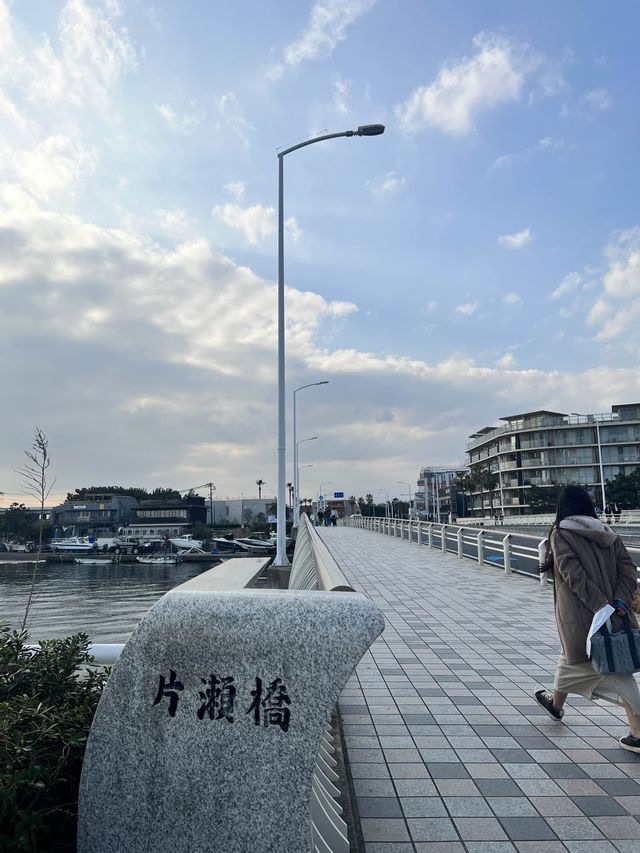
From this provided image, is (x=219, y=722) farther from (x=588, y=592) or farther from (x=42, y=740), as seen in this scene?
(x=588, y=592)

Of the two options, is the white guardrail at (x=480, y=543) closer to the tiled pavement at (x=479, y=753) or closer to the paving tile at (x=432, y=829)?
the tiled pavement at (x=479, y=753)

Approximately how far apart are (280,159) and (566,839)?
15248mm

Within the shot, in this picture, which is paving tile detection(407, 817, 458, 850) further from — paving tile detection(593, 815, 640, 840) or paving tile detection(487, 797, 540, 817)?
paving tile detection(593, 815, 640, 840)

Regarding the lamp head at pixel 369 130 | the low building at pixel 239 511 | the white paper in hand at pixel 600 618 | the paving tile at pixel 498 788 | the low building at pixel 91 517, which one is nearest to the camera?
the paving tile at pixel 498 788

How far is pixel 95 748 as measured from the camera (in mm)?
2400

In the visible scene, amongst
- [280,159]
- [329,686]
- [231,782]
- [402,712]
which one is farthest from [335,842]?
[280,159]

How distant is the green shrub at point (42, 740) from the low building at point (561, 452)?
223ft

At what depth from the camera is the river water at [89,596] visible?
21.2 metres

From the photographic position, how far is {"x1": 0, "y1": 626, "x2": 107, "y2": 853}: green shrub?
221 centimetres

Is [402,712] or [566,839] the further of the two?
[402,712]

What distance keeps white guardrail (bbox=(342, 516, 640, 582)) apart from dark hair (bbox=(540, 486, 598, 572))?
0.13m

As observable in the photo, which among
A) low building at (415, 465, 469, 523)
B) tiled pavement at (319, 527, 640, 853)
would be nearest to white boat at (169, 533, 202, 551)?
low building at (415, 465, 469, 523)

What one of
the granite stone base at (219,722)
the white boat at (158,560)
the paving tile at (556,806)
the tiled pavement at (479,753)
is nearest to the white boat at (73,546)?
the white boat at (158,560)

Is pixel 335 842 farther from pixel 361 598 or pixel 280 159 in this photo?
pixel 280 159
